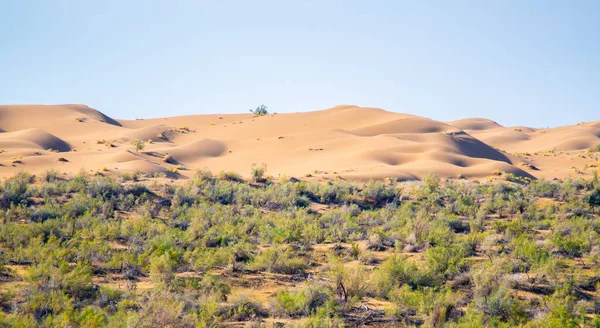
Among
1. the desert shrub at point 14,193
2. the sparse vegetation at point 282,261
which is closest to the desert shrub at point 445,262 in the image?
the sparse vegetation at point 282,261

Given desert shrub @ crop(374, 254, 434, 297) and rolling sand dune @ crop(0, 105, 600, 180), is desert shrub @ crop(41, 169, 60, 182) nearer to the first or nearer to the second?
rolling sand dune @ crop(0, 105, 600, 180)

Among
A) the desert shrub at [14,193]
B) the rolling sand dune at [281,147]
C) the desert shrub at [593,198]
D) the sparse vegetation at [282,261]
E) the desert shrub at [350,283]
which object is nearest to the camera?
the sparse vegetation at [282,261]

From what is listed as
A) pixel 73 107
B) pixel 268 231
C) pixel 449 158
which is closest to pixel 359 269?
pixel 268 231

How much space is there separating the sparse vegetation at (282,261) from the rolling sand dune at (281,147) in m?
10.6

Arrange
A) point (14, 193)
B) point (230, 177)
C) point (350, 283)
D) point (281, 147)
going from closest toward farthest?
point (350, 283), point (14, 193), point (230, 177), point (281, 147)

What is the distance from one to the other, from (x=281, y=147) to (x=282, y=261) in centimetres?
3499

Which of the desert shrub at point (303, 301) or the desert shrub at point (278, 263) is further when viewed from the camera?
the desert shrub at point (278, 263)

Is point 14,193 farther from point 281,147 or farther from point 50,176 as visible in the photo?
point 281,147

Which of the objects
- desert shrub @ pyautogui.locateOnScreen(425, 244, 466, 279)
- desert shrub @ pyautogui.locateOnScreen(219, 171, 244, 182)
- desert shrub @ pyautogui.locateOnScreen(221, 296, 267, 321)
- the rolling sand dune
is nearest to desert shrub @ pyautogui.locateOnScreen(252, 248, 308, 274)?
desert shrub @ pyautogui.locateOnScreen(221, 296, 267, 321)

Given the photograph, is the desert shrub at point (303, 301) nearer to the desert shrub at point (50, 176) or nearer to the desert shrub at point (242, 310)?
the desert shrub at point (242, 310)

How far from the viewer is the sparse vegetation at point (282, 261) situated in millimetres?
8664

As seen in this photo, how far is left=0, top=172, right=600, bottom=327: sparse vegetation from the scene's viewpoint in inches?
341

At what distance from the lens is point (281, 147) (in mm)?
47125

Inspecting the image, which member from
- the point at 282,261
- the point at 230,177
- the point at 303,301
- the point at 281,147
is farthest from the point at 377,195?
the point at 281,147
